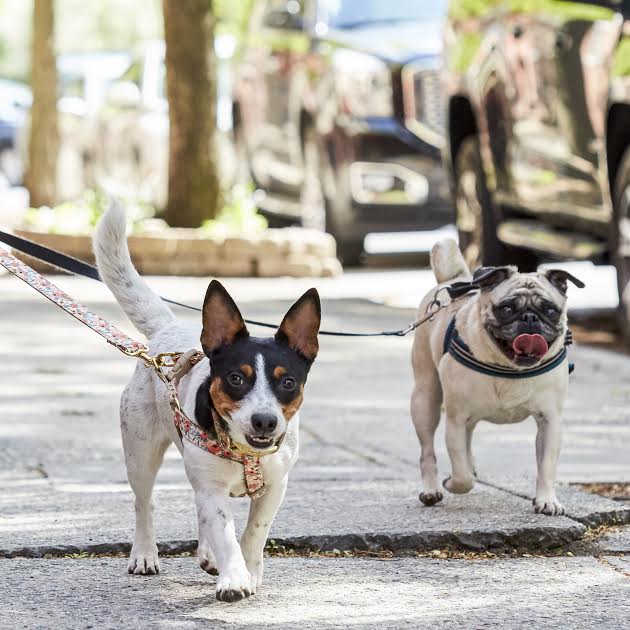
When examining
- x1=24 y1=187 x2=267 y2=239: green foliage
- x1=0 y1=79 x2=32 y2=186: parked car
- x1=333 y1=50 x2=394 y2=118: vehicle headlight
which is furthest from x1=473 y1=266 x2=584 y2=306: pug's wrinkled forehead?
x1=0 y1=79 x2=32 y2=186: parked car

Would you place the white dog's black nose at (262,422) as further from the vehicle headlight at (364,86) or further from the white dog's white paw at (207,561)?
the vehicle headlight at (364,86)

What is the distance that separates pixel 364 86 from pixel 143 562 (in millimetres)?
10079

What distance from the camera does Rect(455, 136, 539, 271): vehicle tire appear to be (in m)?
12.4

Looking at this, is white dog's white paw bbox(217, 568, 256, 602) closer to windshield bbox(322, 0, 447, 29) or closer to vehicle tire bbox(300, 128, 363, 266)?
vehicle tire bbox(300, 128, 363, 266)

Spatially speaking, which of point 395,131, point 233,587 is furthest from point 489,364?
point 395,131

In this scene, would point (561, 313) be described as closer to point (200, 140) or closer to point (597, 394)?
point (597, 394)

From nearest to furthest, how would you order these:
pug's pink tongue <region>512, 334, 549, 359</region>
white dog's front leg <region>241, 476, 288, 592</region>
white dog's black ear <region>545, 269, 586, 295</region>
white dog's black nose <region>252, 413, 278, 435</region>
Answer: white dog's black nose <region>252, 413, 278, 435</region> < white dog's front leg <region>241, 476, 288, 592</region> < pug's pink tongue <region>512, 334, 549, 359</region> < white dog's black ear <region>545, 269, 586, 295</region>

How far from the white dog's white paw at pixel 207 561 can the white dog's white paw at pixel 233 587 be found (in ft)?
1.19

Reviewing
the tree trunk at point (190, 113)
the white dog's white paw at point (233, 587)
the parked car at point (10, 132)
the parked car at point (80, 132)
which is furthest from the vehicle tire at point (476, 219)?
the parked car at point (10, 132)

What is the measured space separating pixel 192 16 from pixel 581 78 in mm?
6737

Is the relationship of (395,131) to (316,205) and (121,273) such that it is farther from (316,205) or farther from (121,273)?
(121,273)

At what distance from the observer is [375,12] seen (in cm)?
1497

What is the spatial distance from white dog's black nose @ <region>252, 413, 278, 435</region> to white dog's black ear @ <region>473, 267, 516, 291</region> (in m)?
1.70

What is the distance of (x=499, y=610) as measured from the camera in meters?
4.60
